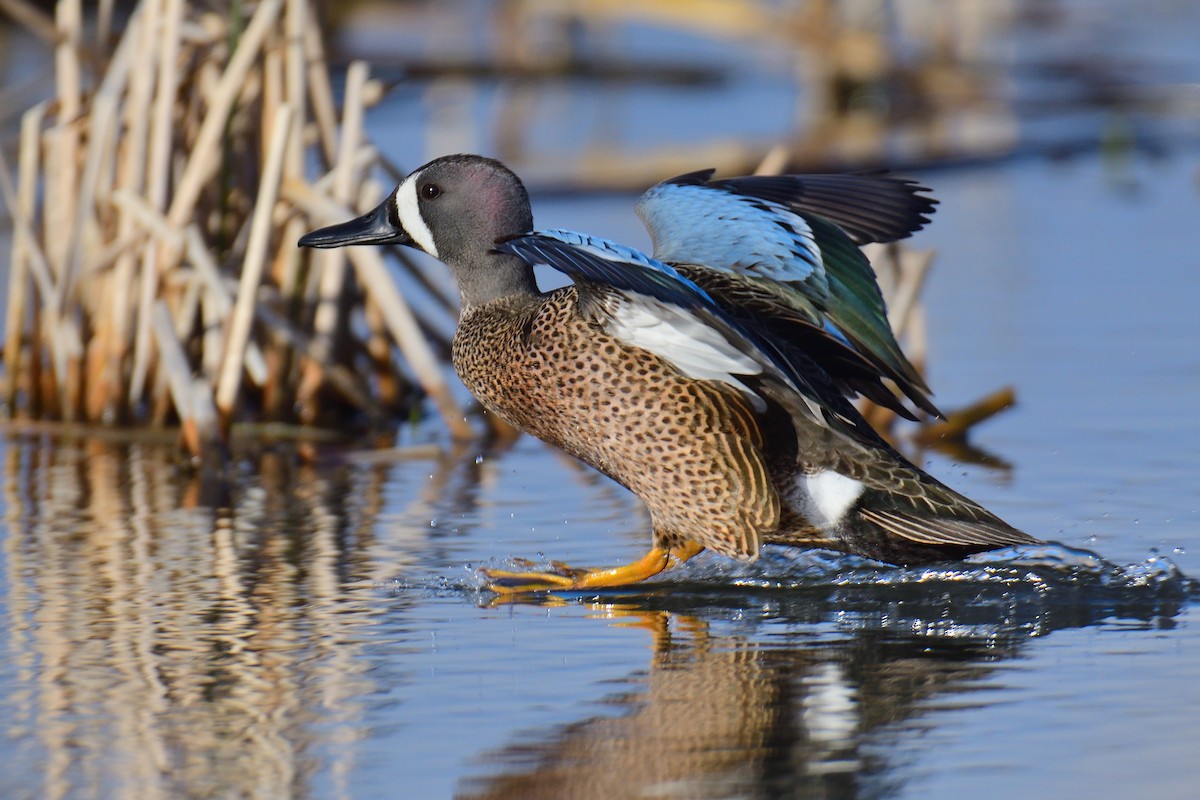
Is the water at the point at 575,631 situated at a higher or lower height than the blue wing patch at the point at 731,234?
lower

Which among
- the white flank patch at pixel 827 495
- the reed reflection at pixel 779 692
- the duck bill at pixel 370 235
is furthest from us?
the duck bill at pixel 370 235

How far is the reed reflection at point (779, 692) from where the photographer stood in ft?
10.7

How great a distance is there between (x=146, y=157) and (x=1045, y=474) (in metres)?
3.03

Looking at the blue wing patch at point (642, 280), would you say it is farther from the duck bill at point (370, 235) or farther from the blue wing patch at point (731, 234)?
the duck bill at point (370, 235)

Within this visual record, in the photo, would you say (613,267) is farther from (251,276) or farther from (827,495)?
(251,276)

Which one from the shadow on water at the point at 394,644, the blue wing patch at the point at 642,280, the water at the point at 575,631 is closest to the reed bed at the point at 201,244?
the water at the point at 575,631

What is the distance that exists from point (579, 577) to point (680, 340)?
0.71 metres

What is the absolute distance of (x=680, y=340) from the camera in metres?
4.44

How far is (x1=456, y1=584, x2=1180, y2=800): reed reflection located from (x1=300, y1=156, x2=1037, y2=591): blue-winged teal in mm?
183

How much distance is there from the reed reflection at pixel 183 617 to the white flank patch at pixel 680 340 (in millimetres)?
849

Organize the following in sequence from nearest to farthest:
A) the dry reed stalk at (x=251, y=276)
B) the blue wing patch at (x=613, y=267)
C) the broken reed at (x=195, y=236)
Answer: the blue wing patch at (x=613, y=267), the dry reed stalk at (x=251, y=276), the broken reed at (x=195, y=236)

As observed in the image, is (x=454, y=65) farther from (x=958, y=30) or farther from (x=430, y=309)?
(x=430, y=309)

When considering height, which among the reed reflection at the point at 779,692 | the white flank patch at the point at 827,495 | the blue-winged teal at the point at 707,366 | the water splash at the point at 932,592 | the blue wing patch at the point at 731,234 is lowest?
the reed reflection at the point at 779,692

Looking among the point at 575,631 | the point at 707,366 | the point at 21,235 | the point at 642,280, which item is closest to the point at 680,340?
the point at 707,366
